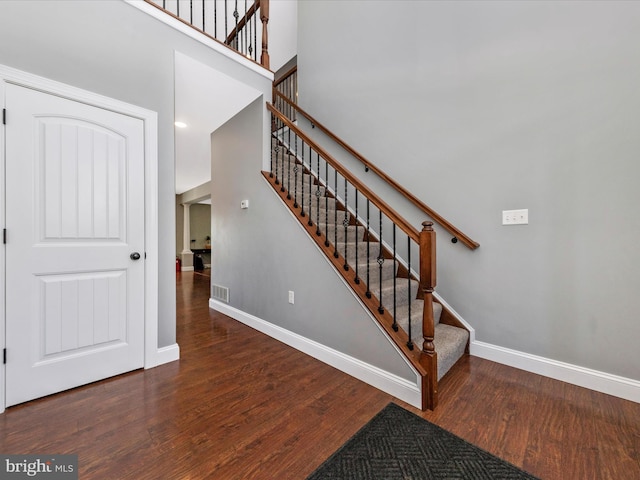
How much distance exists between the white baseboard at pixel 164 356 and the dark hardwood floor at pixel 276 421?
0.07 meters

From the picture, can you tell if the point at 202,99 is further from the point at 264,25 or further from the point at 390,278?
the point at 390,278

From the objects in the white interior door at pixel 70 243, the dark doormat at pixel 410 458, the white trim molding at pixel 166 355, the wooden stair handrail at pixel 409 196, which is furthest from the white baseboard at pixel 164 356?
the wooden stair handrail at pixel 409 196

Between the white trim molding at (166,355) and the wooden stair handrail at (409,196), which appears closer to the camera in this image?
the white trim molding at (166,355)

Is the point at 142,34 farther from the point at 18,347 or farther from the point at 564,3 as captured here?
the point at 564,3

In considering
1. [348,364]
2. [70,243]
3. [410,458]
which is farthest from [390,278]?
[70,243]

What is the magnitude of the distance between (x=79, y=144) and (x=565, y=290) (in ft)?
11.7

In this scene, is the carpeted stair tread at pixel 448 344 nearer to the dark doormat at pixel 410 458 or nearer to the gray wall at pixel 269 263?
the gray wall at pixel 269 263

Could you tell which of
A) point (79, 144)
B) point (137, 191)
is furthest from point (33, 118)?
point (137, 191)

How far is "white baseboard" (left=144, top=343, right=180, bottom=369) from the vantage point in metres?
2.19

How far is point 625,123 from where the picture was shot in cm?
175

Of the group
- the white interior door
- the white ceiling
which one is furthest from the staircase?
the white interior door

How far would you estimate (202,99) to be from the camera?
314 centimetres

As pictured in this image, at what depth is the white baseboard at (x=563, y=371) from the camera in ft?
5.78

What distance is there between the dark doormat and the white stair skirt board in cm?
22
